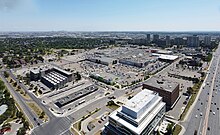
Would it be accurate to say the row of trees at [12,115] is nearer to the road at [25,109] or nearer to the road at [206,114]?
the road at [25,109]

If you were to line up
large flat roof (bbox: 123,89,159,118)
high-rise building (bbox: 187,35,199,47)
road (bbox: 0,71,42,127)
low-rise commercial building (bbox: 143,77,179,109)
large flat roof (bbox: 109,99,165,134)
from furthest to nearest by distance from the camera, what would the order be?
high-rise building (bbox: 187,35,199,47) < low-rise commercial building (bbox: 143,77,179,109) < road (bbox: 0,71,42,127) < large flat roof (bbox: 123,89,159,118) < large flat roof (bbox: 109,99,165,134)

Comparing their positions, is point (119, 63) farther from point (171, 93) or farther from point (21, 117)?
point (21, 117)

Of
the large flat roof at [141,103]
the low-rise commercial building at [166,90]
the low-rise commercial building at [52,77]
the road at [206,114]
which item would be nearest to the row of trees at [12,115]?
the low-rise commercial building at [52,77]

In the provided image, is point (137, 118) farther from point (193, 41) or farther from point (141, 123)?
point (193, 41)

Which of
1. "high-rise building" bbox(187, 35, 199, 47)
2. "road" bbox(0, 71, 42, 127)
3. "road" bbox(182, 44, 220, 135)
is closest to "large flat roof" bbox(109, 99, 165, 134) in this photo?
"road" bbox(182, 44, 220, 135)

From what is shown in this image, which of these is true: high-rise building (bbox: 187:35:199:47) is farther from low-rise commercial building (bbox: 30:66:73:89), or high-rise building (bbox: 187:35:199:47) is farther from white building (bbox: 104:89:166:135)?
white building (bbox: 104:89:166:135)

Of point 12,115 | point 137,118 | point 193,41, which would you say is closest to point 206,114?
point 137,118

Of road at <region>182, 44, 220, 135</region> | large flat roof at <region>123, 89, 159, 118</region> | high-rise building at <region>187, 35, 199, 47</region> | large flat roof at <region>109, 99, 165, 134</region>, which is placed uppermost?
high-rise building at <region>187, 35, 199, 47</region>
